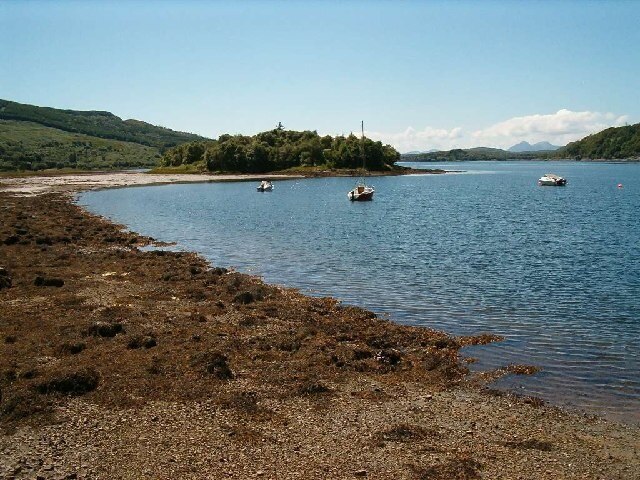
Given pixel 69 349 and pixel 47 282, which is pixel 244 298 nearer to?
pixel 69 349

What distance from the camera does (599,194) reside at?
127m

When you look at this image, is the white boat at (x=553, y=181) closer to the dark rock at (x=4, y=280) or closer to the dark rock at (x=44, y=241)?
the dark rock at (x=44, y=241)

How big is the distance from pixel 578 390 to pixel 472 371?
12.3ft

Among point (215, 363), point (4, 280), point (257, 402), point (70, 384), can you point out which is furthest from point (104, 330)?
point (4, 280)

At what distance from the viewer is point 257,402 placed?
18125 millimetres

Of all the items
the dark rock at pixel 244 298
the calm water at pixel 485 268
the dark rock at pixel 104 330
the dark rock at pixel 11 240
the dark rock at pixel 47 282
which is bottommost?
the calm water at pixel 485 268

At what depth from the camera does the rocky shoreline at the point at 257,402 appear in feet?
46.7

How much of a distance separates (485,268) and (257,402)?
27622 millimetres

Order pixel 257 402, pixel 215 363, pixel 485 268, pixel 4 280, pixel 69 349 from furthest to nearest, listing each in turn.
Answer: pixel 485 268, pixel 4 280, pixel 69 349, pixel 215 363, pixel 257 402

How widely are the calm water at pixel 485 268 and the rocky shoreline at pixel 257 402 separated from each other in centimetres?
225

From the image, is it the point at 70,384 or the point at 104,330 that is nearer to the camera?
the point at 70,384

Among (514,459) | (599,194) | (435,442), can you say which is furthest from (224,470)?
(599,194)

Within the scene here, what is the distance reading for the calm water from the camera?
22.2 meters

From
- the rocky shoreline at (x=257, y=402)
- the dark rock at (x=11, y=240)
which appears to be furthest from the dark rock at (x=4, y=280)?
the dark rock at (x=11, y=240)
